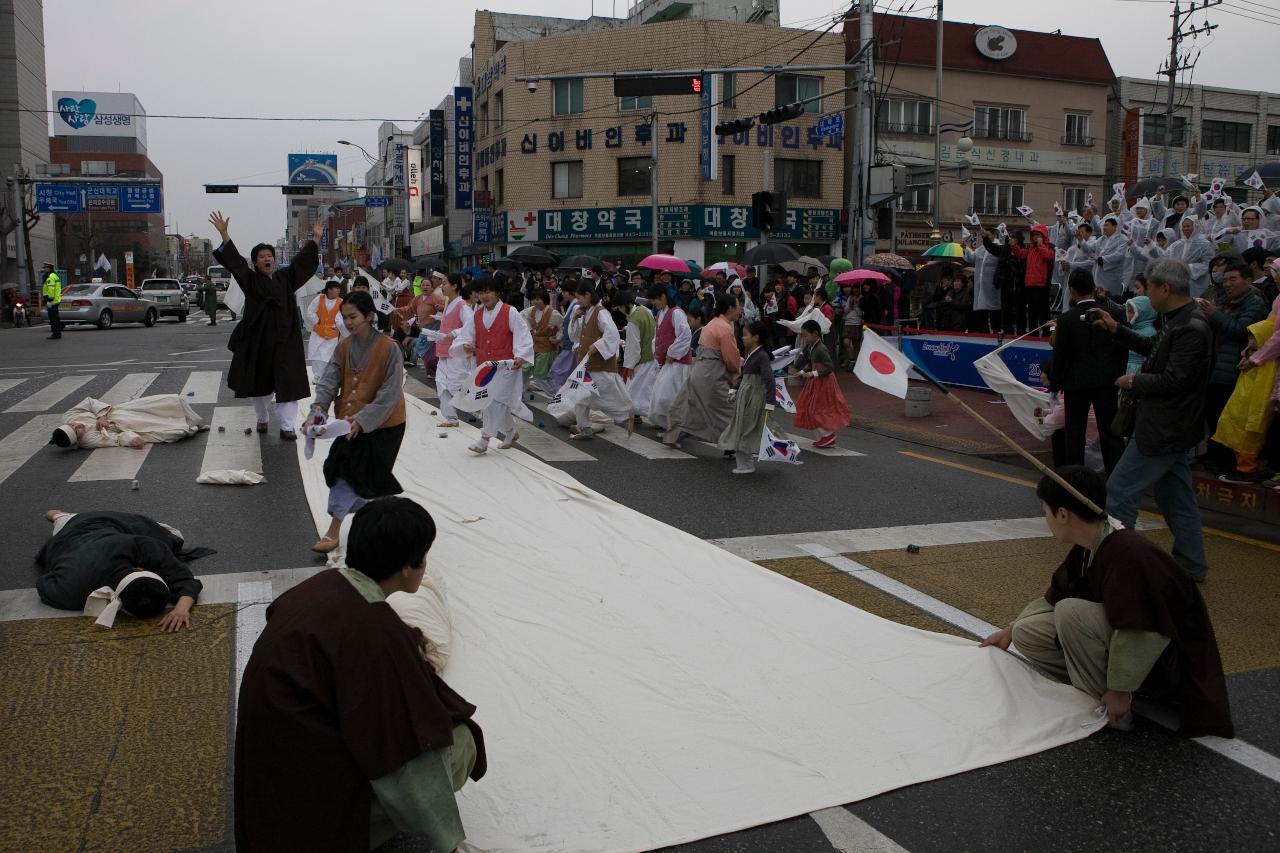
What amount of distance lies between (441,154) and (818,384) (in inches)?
1908

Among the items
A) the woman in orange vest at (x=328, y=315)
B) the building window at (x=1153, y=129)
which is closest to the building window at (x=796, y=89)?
the building window at (x=1153, y=129)

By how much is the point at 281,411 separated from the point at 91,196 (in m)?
40.7

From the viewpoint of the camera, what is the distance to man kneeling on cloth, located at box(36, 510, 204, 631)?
5254 mm

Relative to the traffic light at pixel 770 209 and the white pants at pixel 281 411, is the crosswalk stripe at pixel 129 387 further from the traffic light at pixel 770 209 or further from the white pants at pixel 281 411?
the traffic light at pixel 770 209

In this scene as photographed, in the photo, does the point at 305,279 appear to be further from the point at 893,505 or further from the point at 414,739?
the point at 414,739

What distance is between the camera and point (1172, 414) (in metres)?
5.93

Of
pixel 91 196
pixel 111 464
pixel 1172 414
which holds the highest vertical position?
pixel 91 196

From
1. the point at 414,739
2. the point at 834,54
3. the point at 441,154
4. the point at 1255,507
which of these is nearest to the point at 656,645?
the point at 414,739

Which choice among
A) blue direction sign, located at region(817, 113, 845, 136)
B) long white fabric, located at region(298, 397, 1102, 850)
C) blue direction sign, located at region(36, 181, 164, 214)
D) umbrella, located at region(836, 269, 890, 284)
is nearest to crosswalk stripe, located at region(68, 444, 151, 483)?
Result: long white fabric, located at region(298, 397, 1102, 850)

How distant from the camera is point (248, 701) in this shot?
2779mm

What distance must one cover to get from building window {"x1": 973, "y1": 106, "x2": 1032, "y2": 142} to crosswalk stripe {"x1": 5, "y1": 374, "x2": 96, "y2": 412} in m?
31.2

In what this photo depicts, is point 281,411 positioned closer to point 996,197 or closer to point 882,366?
point 882,366

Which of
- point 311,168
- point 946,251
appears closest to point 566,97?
point 946,251

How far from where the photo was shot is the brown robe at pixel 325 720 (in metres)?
2.75
